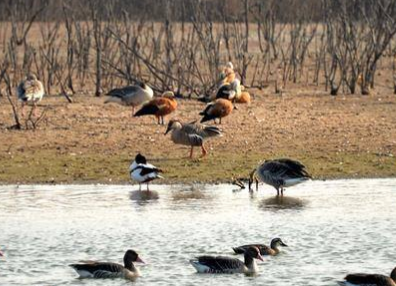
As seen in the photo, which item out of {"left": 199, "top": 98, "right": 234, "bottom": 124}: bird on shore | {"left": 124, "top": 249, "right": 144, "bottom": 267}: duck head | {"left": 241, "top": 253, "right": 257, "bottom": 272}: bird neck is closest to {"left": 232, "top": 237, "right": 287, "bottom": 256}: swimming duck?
{"left": 241, "top": 253, "right": 257, "bottom": 272}: bird neck

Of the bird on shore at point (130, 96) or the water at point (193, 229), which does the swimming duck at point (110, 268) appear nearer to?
the water at point (193, 229)

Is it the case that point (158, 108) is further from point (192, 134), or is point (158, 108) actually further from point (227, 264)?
point (227, 264)

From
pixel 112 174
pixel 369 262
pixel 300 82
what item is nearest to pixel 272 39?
pixel 300 82

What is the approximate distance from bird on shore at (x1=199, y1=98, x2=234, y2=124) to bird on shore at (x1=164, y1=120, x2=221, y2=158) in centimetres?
226

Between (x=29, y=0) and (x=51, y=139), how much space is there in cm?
1715

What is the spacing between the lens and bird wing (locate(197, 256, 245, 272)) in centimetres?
1191

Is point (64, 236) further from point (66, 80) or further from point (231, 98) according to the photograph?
point (66, 80)

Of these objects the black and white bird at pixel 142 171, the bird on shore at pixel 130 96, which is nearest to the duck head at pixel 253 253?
the black and white bird at pixel 142 171

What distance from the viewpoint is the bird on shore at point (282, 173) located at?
16078mm

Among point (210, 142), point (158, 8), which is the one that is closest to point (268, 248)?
point (210, 142)

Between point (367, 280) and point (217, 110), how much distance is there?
34.3ft

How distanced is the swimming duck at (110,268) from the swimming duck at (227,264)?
0.54 m

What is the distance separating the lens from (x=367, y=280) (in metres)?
11.1

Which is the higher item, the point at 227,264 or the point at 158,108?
the point at 158,108
